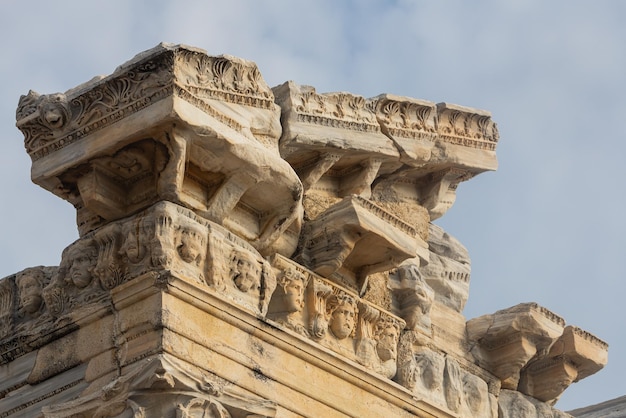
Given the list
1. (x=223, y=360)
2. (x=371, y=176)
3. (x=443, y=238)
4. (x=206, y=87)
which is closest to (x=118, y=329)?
(x=223, y=360)

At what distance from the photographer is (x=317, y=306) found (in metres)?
11.1

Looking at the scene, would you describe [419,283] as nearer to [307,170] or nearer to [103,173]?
[307,170]

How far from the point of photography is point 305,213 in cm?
1155

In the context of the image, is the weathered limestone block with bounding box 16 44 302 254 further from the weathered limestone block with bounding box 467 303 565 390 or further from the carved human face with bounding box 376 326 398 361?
the weathered limestone block with bounding box 467 303 565 390

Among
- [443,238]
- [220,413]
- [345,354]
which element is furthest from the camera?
[443,238]

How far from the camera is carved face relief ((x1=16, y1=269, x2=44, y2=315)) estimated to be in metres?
11.1

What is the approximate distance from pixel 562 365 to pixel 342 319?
270 cm

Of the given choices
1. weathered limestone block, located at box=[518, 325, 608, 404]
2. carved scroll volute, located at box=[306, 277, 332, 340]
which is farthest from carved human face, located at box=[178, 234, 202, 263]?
weathered limestone block, located at box=[518, 325, 608, 404]

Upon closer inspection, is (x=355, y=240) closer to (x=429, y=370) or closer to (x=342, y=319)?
(x=342, y=319)


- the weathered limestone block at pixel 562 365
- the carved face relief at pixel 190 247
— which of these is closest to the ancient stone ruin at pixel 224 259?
the carved face relief at pixel 190 247

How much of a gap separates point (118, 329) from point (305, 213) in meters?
2.05

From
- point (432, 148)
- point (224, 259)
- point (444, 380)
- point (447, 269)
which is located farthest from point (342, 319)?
point (447, 269)

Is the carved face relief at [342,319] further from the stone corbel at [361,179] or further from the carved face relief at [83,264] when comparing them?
the carved face relief at [83,264]

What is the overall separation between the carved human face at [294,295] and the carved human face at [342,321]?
35 cm
